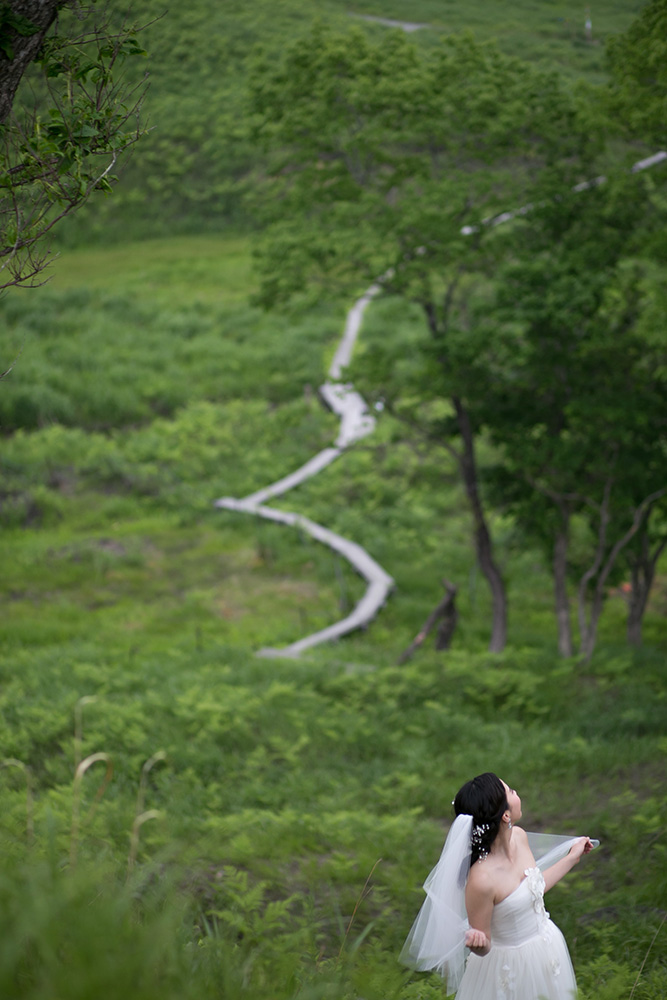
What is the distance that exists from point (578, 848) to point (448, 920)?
2.08 feet

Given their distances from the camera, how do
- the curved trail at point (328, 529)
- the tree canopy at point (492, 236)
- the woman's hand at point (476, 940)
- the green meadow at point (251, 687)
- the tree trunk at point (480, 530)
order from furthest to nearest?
1. the curved trail at point (328, 529)
2. the tree trunk at point (480, 530)
3. the tree canopy at point (492, 236)
4. the green meadow at point (251, 687)
5. the woman's hand at point (476, 940)

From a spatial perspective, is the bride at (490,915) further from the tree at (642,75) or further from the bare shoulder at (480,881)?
the tree at (642,75)

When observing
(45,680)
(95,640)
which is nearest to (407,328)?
(95,640)

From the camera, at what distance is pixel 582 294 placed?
8.91 meters

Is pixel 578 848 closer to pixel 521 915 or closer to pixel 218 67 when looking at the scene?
pixel 521 915

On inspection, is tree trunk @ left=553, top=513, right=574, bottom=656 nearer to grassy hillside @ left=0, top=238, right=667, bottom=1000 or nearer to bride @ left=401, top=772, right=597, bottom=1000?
grassy hillside @ left=0, top=238, right=667, bottom=1000

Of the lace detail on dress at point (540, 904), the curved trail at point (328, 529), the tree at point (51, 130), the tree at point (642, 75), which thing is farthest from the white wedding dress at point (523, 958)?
the curved trail at point (328, 529)

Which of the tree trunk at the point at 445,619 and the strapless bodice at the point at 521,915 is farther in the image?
the tree trunk at the point at 445,619

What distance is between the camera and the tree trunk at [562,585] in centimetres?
1070

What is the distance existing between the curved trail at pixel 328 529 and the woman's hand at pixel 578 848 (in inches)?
307

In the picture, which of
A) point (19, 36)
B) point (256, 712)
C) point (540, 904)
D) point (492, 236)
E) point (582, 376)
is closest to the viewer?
point (19, 36)

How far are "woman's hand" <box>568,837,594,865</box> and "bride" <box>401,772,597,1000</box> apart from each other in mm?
16

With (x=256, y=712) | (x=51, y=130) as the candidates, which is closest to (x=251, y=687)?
(x=256, y=712)

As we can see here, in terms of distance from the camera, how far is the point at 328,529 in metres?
16.2
